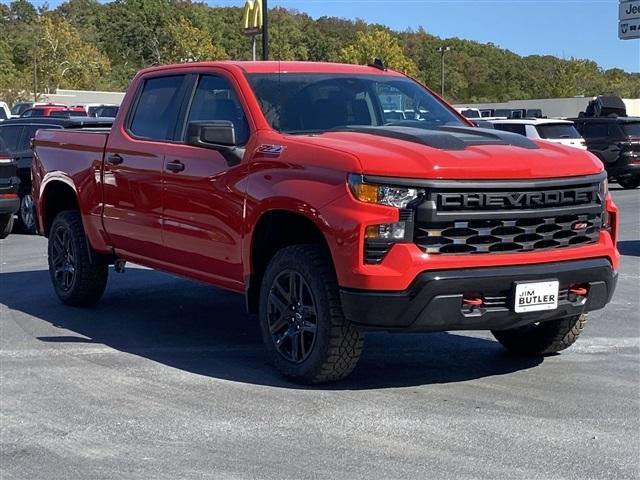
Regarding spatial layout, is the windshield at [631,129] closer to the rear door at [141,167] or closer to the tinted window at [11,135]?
the tinted window at [11,135]

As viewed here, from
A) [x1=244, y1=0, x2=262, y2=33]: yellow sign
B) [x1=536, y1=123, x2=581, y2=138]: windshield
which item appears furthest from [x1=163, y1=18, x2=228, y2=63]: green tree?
[x1=536, y1=123, x2=581, y2=138]: windshield

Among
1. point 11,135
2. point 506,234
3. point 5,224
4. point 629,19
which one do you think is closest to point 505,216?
point 506,234

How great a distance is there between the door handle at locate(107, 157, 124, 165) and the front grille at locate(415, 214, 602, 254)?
316 centimetres

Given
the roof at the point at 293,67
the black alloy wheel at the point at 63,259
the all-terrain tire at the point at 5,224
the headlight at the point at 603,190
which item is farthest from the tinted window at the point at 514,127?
the headlight at the point at 603,190

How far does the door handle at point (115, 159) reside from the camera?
7.89m

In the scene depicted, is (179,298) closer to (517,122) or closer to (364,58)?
→ (517,122)

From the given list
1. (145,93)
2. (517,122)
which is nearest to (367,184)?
(145,93)

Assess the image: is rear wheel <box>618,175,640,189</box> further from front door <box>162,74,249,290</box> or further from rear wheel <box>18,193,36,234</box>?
front door <box>162,74,249,290</box>

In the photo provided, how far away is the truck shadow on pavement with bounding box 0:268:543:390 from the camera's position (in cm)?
661

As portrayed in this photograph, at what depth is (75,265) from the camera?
8.75m

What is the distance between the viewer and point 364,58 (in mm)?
72562

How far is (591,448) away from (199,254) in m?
3.12

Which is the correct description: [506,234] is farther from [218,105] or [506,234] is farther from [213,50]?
[213,50]

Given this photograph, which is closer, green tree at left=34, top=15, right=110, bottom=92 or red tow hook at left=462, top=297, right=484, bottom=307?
red tow hook at left=462, top=297, right=484, bottom=307
